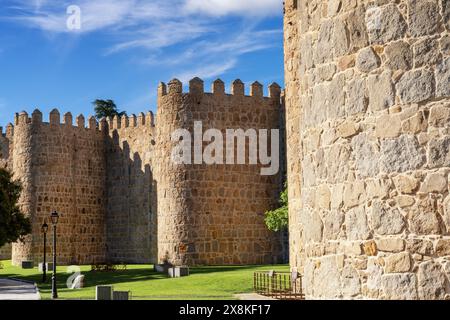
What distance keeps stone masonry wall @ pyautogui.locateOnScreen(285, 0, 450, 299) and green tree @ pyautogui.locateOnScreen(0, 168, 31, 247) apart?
22931 millimetres

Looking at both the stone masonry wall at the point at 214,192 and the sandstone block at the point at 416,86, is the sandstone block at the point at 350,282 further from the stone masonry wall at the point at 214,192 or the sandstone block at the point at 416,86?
the stone masonry wall at the point at 214,192

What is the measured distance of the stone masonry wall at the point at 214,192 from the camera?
27.8 m

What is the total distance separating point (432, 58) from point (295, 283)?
29.0 feet

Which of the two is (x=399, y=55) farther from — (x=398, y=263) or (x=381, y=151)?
(x=398, y=263)

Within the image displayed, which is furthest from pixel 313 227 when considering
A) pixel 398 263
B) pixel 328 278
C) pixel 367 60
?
pixel 367 60

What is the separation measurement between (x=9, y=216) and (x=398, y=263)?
24295 millimetres

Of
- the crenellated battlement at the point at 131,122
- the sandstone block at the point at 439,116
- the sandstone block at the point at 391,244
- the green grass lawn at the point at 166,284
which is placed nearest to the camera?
the sandstone block at the point at 439,116

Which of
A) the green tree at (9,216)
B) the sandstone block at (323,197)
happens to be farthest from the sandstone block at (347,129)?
the green tree at (9,216)

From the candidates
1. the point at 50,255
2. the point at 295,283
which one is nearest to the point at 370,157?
the point at 295,283

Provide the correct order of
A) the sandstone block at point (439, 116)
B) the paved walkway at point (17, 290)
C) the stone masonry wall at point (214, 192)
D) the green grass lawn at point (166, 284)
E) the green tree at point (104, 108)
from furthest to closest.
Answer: the green tree at point (104, 108), the stone masonry wall at point (214, 192), the paved walkway at point (17, 290), the green grass lawn at point (166, 284), the sandstone block at point (439, 116)

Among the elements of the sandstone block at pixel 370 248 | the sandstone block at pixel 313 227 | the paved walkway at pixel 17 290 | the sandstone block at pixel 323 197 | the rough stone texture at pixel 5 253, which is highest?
the sandstone block at pixel 323 197

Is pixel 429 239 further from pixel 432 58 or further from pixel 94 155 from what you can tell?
pixel 94 155

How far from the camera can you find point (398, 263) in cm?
641

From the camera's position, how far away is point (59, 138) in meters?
37.1
